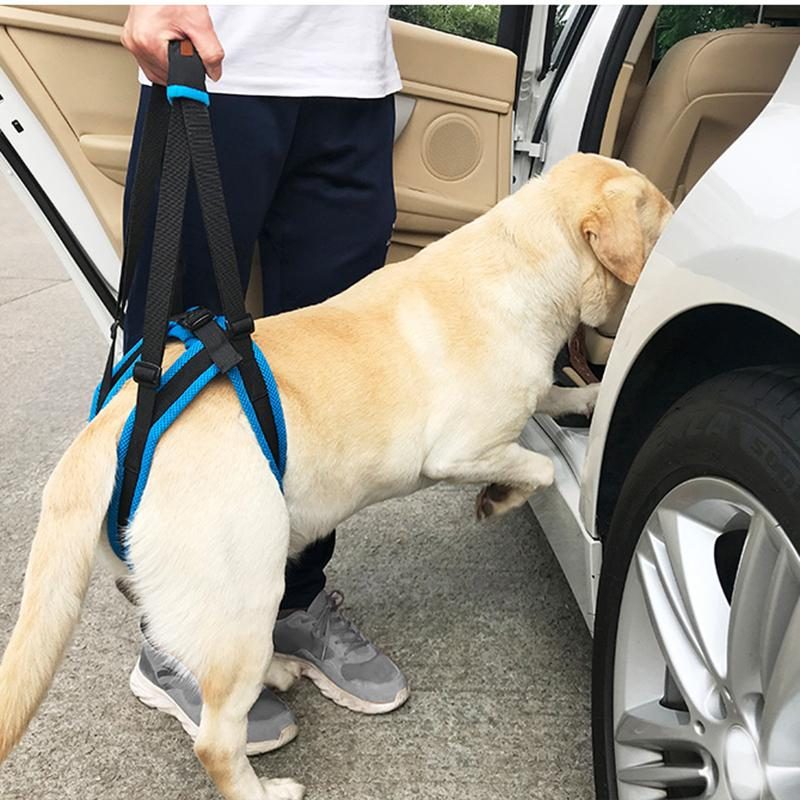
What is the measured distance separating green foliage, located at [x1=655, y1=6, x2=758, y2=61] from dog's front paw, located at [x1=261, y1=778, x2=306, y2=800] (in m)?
2.26

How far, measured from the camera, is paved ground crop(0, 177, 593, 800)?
2.09 meters

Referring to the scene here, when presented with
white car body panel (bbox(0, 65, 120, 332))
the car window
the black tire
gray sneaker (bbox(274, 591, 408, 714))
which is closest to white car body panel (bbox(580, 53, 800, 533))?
the black tire

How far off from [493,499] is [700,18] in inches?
58.4

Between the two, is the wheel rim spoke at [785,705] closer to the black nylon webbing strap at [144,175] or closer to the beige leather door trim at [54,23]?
the black nylon webbing strap at [144,175]

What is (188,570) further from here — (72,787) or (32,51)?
(32,51)

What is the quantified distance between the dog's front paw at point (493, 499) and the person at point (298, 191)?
0.44m

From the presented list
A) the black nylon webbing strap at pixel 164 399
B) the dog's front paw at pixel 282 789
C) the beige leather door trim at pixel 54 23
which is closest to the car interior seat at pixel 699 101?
the black nylon webbing strap at pixel 164 399

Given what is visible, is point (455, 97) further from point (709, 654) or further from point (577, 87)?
point (709, 654)

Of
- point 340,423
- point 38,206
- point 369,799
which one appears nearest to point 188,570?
point 340,423

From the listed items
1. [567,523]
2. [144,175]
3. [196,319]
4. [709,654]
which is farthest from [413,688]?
[144,175]

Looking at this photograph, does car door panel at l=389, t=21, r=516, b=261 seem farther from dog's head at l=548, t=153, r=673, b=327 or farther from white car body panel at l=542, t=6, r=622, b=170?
dog's head at l=548, t=153, r=673, b=327

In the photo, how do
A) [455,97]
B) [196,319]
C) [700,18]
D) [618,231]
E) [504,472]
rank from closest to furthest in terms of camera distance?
1. [196,319]
2. [618,231]
3. [504,472]
4. [700,18]
5. [455,97]

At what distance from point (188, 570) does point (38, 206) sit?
1.33 metres

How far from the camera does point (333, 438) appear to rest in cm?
178
